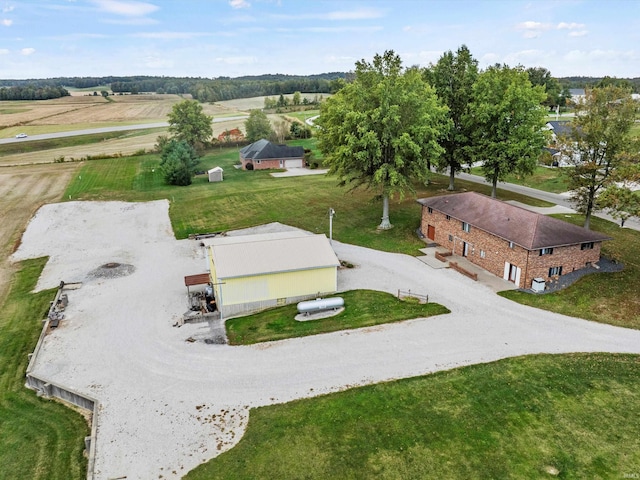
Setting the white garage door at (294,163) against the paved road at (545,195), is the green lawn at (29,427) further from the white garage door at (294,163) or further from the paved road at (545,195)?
the white garage door at (294,163)

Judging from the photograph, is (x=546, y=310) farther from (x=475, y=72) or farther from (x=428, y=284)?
(x=475, y=72)

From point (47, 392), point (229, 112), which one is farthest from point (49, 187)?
point (229, 112)

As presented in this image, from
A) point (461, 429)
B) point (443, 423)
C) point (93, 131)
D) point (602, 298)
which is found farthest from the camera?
point (93, 131)

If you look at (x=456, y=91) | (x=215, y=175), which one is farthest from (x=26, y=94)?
(x=456, y=91)

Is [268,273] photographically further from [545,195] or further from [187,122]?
[187,122]

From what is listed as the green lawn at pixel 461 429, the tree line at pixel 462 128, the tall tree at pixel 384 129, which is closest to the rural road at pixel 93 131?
the tree line at pixel 462 128

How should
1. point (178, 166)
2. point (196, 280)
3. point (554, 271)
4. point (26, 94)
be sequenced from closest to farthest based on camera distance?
point (196, 280) < point (554, 271) < point (178, 166) < point (26, 94)

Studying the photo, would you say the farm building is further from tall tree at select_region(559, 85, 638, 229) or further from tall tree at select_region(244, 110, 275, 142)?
tall tree at select_region(244, 110, 275, 142)
